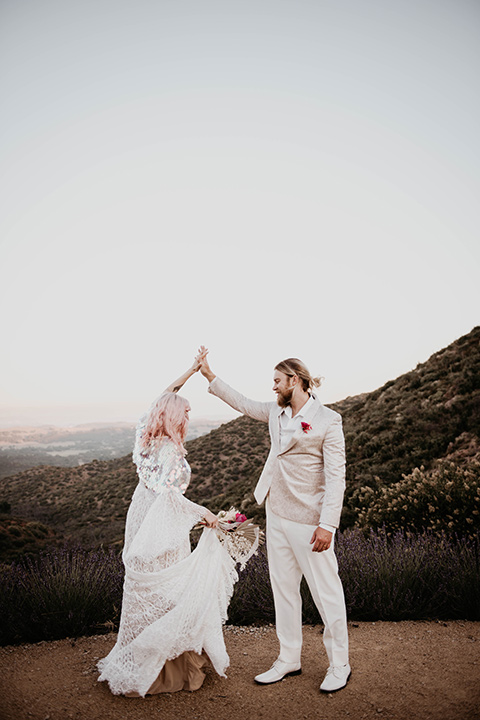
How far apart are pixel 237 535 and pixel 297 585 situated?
0.61 meters

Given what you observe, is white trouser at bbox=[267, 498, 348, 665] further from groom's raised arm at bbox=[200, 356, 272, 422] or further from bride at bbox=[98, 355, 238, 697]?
groom's raised arm at bbox=[200, 356, 272, 422]

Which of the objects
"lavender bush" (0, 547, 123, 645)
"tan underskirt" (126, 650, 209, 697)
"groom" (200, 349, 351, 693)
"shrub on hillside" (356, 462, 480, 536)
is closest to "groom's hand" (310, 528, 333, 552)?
"groom" (200, 349, 351, 693)

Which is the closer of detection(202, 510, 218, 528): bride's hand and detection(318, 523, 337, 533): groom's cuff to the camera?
detection(318, 523, 337, 533): groom's cuff

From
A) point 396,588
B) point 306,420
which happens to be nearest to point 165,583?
point 306,420

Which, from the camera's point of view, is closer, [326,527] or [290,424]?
[326,527]

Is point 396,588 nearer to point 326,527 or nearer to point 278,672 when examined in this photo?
point 278,672

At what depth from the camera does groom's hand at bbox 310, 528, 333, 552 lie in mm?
3480

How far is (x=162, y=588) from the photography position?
11.8 ft

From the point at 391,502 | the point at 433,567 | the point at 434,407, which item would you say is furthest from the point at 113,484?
the point at 433,567

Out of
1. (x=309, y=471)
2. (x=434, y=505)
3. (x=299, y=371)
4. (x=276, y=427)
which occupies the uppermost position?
(x=299, y=371)

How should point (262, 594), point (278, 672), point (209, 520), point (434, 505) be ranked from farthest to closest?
1. point (434, 505)
2. point (262, 594)
3. point (278, 672)
4. point (209, 520)

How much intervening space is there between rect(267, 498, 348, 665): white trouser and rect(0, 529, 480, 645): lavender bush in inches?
52.7

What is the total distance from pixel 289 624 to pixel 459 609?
7.45 feet

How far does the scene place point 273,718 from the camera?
3357mm
